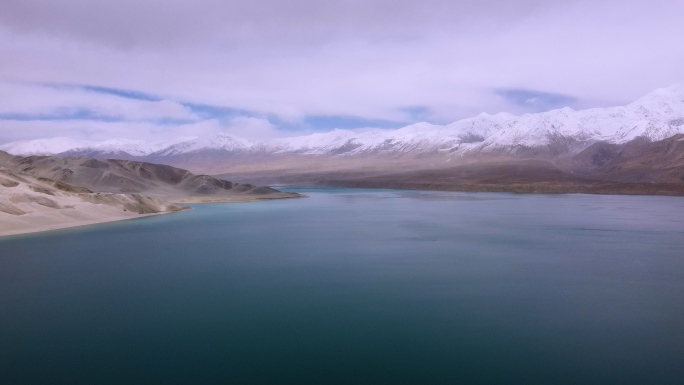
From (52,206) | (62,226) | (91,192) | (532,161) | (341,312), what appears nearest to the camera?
(341,312)

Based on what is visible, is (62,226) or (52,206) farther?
(52,206)

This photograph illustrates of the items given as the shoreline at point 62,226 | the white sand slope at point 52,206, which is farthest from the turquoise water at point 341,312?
the white sand slope at point 52,206

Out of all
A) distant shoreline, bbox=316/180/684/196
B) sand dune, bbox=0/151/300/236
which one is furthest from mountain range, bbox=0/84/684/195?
sand dune, bbox=0/151/300/236

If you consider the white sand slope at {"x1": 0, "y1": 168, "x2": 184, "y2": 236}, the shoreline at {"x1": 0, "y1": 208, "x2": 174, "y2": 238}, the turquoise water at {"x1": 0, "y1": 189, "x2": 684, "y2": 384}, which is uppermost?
the white sand slope at {"x1": 0, "y1": 168, "x2": 184, "y2": 236}

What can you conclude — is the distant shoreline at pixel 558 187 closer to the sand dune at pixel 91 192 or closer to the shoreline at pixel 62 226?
the sand dune at pixel 91 192

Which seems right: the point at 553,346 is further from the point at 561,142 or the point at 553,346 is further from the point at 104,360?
the point at 561,142

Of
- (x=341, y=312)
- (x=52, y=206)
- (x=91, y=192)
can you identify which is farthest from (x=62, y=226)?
(x=341, y=312)

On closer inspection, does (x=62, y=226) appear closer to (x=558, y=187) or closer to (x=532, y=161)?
(x=558, y=187)

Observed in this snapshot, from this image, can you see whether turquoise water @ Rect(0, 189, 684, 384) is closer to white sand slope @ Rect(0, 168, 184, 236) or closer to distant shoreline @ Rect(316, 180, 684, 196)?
white sand slope @ Rect(0, 168, 184, 236)
